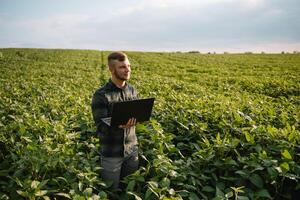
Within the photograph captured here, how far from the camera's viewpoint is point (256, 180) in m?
3.65

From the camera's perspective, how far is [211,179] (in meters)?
4.11

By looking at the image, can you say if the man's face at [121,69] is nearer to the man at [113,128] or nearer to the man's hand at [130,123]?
the man at [113,128]

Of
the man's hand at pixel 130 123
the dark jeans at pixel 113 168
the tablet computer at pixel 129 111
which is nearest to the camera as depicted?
the tablet computer at pixel 129 111

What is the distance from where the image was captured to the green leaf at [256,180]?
3607 mm

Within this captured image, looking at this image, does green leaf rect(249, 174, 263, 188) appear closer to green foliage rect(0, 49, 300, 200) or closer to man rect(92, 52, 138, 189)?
green foliage rect(0, 49, 300, 200)

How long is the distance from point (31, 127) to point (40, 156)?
1444 millimetres

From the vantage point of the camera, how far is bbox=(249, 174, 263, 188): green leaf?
11.8 feet

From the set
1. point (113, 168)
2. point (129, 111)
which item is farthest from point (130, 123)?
point (113, 168)

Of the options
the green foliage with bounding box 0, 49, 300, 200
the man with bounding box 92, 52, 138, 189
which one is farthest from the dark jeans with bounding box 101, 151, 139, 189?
the green foliage with bounding box 0, 49, 300, 200

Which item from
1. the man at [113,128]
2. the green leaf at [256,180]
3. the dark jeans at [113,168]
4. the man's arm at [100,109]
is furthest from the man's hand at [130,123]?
the green leaf at [256,180]

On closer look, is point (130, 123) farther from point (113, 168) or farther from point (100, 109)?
point (113, 168)

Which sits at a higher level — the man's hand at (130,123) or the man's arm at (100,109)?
the man's arm at (100,109)

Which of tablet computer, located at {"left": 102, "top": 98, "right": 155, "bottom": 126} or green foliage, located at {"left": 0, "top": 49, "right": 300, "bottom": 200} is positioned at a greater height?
tablet computer, located at {"left": 102, "top": 98, "right": 155, "bottom": 126}

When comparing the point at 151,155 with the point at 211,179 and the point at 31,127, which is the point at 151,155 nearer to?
the point at 211,179
